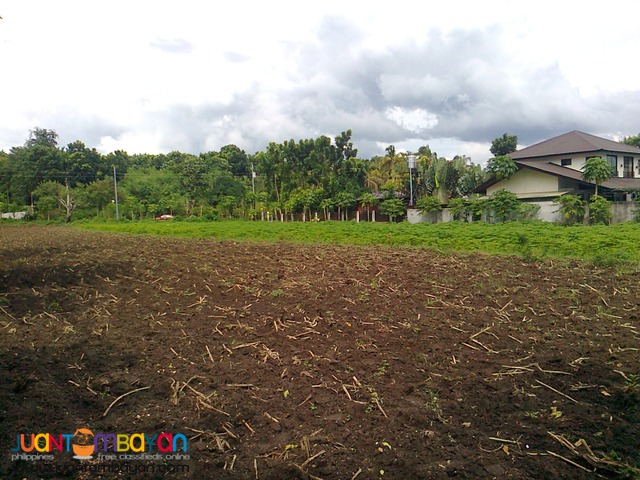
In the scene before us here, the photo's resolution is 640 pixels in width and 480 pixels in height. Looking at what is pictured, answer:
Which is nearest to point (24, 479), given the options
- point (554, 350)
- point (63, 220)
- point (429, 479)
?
point (429, 479)

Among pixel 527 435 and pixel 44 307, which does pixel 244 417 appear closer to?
pixel 527 435

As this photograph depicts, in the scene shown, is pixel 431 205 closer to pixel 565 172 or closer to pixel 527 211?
pixel 527 211

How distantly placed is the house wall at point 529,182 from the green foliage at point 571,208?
399 centimetres

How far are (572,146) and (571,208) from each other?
35.7 feet

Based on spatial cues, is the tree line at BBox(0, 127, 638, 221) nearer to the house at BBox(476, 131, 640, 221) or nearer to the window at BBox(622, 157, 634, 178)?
the house at BBox(476, 131, 640, 221)

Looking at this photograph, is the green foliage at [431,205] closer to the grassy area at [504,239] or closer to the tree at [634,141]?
the grassy area at [504,239]

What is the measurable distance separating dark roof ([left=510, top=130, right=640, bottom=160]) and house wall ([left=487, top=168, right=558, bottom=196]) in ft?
16.1

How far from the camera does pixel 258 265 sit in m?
10.4

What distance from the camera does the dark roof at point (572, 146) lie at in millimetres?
30670

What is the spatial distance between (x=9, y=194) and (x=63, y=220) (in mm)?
15108

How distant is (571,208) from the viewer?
2328cm

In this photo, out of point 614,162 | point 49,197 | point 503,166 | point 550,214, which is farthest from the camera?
point 49,197

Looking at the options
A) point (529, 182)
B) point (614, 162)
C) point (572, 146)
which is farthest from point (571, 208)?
point (614, 162)

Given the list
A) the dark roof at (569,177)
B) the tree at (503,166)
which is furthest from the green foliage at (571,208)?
the tree at (503,166)
